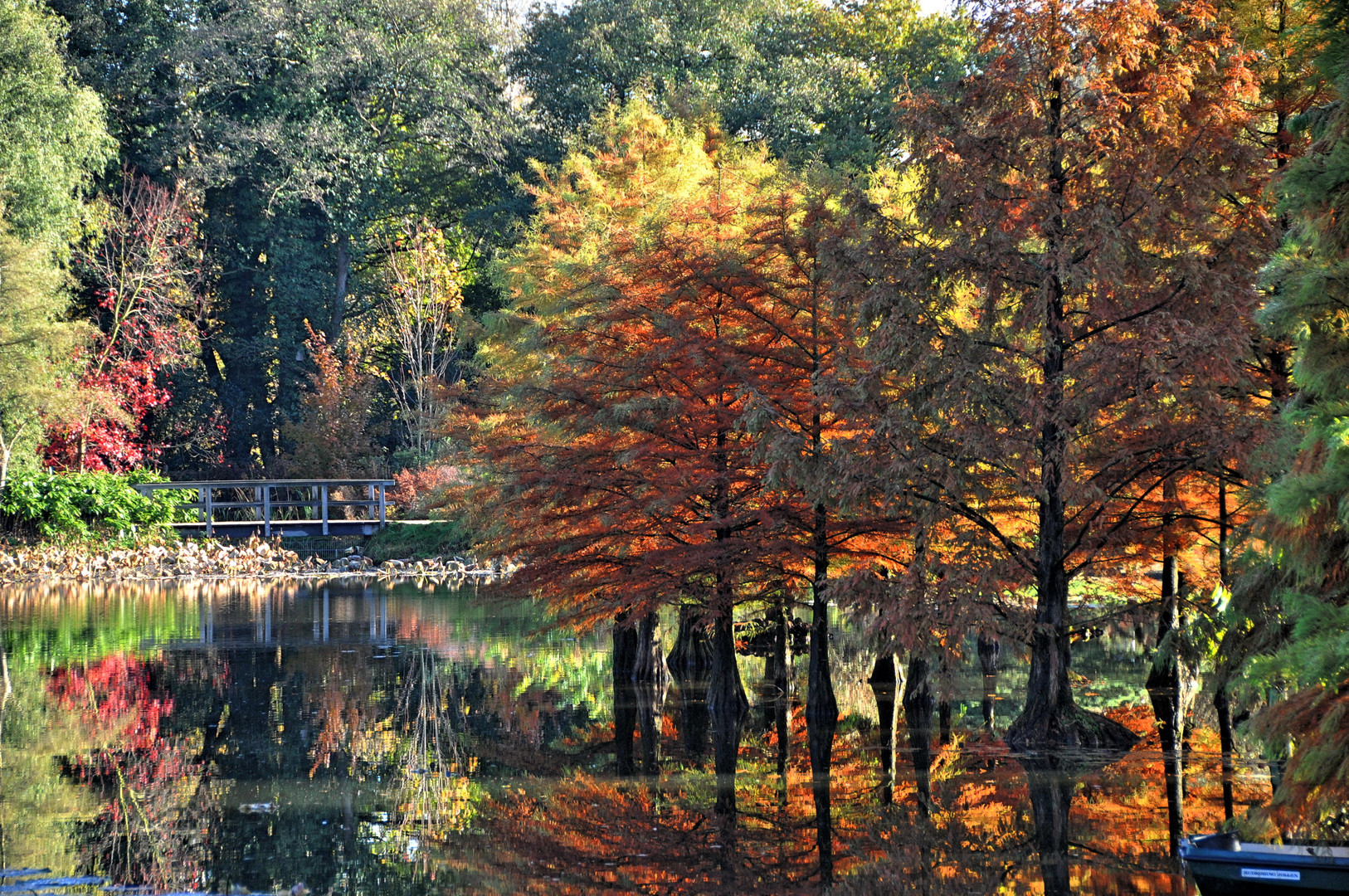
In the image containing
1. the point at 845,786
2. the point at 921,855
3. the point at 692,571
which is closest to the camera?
the point at 921,855

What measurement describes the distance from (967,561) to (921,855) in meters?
4.20

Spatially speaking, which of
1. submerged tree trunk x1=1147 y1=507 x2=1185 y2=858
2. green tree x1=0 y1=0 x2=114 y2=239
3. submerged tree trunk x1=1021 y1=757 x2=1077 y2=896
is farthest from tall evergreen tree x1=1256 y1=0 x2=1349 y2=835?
green tree x1=0 y1=0 x2=114 y2=239

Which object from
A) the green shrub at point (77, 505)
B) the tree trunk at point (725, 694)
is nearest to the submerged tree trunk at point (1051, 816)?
the tree trunk at point (725, 694)

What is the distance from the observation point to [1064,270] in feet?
37.6

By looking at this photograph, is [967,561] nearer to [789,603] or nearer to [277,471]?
[789,603]

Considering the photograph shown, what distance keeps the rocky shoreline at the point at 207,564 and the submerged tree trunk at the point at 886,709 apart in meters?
16.8

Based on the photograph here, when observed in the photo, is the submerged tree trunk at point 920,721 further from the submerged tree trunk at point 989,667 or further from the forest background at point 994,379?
the submerged tree trunk at point 989,667

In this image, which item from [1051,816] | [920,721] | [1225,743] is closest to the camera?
[1051,816]

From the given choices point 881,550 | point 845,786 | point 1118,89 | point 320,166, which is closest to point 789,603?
point 881,550

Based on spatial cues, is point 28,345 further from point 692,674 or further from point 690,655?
point 692,674

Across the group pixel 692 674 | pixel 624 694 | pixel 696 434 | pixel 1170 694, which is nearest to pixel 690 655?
pixel 692 674

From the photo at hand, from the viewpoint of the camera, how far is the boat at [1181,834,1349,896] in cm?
654

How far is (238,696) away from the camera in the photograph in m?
15.2

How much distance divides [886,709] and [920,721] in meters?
0.81
